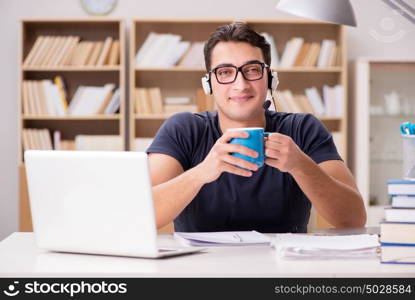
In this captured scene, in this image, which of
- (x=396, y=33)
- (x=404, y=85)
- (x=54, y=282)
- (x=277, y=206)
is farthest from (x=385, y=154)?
(x=54, y=282)

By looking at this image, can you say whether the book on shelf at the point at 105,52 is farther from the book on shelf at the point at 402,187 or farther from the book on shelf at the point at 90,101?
the book on shelf at the point at 402,187

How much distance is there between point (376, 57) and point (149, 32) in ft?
5.74

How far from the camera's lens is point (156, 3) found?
5.23 m

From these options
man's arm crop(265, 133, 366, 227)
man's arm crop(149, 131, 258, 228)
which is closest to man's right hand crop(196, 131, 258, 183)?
man's arm crop(149, 131, 258, 228)

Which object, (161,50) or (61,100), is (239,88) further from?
(61,100)

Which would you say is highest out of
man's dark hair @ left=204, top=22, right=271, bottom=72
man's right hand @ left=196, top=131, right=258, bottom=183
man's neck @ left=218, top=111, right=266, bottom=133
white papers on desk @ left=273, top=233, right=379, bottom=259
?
man's dark hair @ left=204, top=22, right=271, bottom=72

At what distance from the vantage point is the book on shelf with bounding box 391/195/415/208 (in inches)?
53.6

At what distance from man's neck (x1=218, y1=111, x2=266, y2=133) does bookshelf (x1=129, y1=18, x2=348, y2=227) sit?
110 inches

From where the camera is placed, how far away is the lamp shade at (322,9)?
184 centimetres

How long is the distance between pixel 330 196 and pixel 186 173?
425 millimetres

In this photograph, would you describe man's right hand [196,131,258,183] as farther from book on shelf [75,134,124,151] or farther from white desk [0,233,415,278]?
book on shelf [75,134,124,151]

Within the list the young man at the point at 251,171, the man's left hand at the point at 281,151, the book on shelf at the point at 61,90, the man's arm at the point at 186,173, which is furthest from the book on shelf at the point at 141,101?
the man's left hand at the point at 281,151

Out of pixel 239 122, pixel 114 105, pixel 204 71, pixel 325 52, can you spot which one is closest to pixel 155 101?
pixel 114 105

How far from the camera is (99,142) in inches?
196
